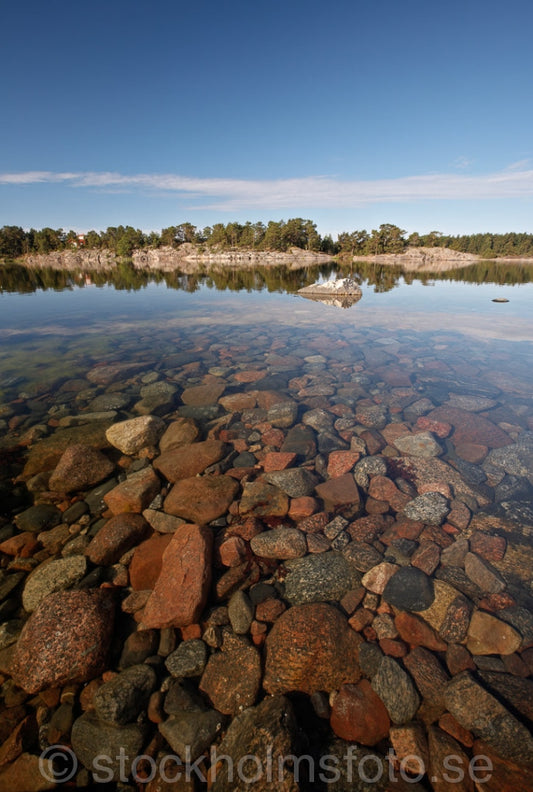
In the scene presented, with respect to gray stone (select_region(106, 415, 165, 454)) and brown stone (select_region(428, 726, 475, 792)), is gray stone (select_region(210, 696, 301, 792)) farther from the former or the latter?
gray stone (select_region(106, 415, 165, 454))

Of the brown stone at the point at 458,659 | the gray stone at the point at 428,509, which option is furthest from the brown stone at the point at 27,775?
the gray stone at the point at 428,509

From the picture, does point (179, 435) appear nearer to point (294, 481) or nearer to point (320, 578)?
point (294, 481)

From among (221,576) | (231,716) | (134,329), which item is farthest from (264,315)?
(231,716)

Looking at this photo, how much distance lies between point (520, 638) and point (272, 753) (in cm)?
272

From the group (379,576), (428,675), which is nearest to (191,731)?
(428,675)

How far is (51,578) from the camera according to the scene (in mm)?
3830

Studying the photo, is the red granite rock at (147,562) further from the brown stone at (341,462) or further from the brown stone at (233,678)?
the brown stone at (341,462)

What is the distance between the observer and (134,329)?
16.3 metres

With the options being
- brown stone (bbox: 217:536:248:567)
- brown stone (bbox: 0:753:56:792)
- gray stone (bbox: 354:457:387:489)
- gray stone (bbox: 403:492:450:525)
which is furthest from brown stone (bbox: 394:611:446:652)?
brown stone (bbox: 0:753:56:792)

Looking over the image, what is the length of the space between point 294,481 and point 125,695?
3.33 metres

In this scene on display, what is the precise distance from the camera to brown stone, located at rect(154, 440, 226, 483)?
5613 mm

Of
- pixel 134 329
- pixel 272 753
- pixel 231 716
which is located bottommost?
pixel 231 716

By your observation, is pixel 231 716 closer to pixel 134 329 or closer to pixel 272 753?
pixel 272 753

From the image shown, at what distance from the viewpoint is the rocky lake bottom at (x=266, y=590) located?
2.56m
